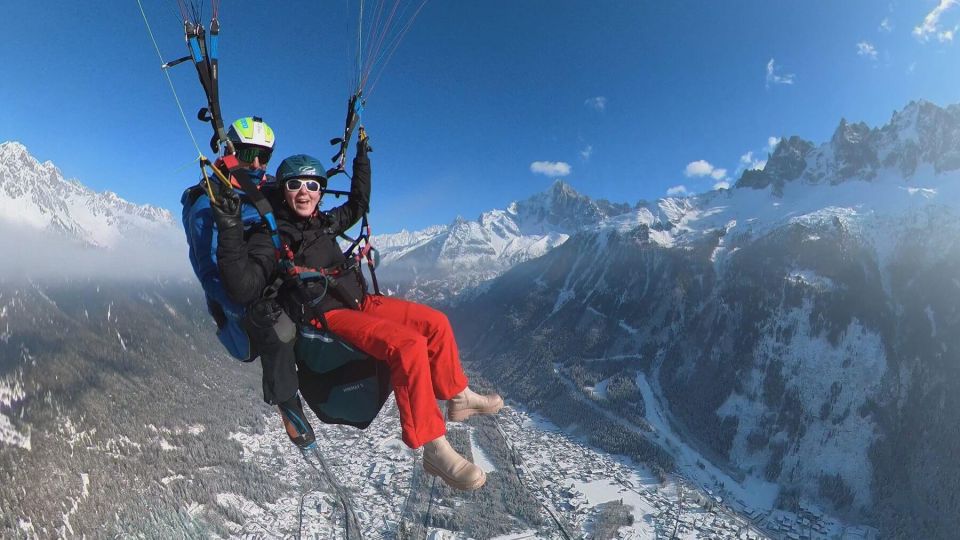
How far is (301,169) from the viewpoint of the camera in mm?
8031

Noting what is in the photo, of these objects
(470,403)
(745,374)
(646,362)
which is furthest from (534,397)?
(470,403)

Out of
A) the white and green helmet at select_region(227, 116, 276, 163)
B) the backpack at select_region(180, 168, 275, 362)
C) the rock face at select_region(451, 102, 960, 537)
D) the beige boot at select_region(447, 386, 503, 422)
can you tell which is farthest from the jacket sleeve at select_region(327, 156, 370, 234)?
the rock face at select_region(451, 102, 960, 537)

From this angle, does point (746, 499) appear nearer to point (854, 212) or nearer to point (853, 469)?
point (853, 469)

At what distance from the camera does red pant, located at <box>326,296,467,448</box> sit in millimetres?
6812

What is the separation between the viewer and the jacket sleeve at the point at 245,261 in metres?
6.26

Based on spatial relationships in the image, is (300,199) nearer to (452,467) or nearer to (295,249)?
(295,249)

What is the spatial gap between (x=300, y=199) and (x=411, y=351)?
130 inches

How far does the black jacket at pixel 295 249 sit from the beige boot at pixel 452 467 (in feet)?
8.70

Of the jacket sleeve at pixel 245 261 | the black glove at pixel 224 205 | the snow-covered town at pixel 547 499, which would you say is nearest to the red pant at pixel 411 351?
the jacket sleeve at pixel 245 261

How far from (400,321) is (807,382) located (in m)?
163

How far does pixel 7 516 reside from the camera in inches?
3880

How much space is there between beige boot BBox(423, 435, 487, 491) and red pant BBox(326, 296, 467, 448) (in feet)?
0.66

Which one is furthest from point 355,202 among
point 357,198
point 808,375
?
point 808,375

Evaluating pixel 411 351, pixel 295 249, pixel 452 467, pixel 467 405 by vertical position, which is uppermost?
pixel 295 249
